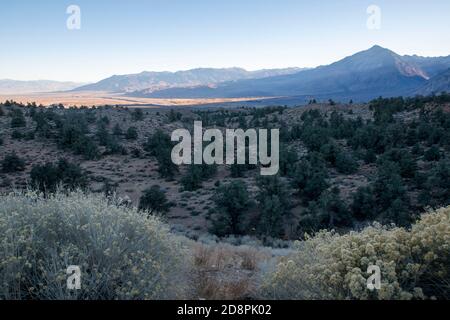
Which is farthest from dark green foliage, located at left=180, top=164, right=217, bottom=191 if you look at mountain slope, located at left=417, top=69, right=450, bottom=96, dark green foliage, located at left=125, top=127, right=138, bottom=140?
mountain slope, located at left=417, top=69, right=450, bottom=96

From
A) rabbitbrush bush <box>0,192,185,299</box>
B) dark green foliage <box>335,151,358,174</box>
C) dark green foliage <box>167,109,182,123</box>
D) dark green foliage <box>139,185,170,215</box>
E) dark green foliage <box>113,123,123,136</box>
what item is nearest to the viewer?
rabbitbrush bush <box>0,192,185,299</box>

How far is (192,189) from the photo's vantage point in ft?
83.4

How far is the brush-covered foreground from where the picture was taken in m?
4.38

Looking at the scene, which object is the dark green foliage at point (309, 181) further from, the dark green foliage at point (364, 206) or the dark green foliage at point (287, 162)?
the dark green foliage at point (364, 206)

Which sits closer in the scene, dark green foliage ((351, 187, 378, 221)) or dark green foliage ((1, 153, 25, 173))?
dark green foliage ((351, 187, 378, 221))

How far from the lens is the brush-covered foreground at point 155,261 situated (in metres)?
4.38

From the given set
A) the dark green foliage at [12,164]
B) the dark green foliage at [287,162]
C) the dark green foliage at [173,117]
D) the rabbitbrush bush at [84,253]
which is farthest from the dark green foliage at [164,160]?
the rabbitbrush bush at [84,253]

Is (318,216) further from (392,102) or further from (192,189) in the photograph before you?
(392,102)

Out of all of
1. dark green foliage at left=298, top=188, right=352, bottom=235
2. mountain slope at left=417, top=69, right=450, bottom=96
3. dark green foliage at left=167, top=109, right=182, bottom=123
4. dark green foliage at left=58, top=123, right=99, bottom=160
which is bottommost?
dark green foliage at left=298, top=188, right=352, bottom=235

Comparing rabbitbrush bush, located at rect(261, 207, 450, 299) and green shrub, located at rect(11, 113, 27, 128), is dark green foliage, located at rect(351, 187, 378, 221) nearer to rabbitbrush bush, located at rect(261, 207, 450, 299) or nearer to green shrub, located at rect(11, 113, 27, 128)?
rabbitbrush bush, located at rect(261, 207, 450, 299)

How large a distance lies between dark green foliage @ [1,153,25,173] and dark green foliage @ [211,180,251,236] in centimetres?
1589
